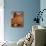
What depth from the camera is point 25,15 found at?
5543 millimetres

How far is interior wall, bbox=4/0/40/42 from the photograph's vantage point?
546cm

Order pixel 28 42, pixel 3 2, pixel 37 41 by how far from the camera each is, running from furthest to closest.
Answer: pixel 3 2 → pixel 28 42 → pixel 37 41

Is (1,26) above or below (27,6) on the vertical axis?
below

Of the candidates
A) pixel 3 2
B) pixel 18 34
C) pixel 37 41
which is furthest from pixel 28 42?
pixel 3 2

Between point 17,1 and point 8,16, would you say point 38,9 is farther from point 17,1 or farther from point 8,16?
point 8,16

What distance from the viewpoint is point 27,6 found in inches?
217

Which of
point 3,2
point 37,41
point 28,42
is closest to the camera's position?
point 37,41

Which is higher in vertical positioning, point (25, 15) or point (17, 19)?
point (25, 15)

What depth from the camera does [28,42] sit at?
3.29m

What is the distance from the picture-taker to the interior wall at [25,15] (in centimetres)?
546

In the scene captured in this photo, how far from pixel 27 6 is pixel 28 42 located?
2504 millimetres

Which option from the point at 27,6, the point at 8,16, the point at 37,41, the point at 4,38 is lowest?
the point at 4,38

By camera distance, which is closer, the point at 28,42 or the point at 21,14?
the point at 28,42

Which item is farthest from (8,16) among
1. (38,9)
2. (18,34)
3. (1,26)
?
(38,9)
